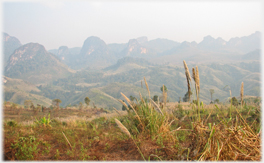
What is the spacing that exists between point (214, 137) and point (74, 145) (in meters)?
3.52

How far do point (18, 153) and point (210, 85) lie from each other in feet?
657

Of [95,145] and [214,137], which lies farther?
[95,145]

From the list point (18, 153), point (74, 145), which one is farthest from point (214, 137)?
point (18, 153)

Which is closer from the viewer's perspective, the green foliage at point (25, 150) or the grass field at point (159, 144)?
the grass field at point (159, 144)

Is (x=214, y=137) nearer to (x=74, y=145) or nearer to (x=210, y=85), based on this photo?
(x=74, y=145)

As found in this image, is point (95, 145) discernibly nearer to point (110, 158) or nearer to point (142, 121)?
point (110, 158)

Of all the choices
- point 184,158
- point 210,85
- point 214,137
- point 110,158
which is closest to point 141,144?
point 110,158

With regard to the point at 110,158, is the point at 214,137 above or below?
above

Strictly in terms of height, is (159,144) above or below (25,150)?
above

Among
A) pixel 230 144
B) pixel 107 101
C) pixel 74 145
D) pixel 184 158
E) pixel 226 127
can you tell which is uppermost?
pixel 226 127

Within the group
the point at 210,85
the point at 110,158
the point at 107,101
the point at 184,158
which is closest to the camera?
the point at 184,158

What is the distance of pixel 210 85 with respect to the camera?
186 meters

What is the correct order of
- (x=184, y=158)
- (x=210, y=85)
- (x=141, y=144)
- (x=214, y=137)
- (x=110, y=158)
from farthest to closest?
(x=210, y=85)
(x=141, y=144)
(x=110, y=158)
(x=184, y=158)
(x=214, y=137)

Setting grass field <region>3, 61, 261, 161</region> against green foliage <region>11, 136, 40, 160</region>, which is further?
green foliage <region>11, 136, 40, 160</region>
